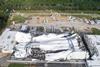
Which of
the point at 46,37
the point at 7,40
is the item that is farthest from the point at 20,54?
the point at 46,37

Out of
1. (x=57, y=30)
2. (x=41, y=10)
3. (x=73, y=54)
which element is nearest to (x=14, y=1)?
(x=41, y=10)

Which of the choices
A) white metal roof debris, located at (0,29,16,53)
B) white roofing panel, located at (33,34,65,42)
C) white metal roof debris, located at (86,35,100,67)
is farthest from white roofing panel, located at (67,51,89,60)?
white metal roof debris, located at (0,29,16,53)

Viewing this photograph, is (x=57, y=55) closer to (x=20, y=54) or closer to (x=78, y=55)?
(x=78, y=55)

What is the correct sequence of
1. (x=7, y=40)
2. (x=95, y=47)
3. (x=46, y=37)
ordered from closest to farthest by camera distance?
(x=95, y=47), (x=7, y=40), (x=46, y=37)

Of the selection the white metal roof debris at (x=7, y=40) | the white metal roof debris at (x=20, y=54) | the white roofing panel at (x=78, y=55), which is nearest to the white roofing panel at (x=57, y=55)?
the white roofing panel at (x=78, y=55)

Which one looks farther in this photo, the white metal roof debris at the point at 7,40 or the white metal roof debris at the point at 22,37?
the white metal roof debris at the point at 22,37

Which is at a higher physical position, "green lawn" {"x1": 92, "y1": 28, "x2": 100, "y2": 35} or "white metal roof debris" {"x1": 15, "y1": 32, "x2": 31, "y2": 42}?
"green lawn" {"x1": 92, "y1": 28, "x2": 100, "y2": 35}

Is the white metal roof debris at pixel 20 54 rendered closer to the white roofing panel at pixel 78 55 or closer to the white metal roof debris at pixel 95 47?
the white roofing panel at pixel 78 55

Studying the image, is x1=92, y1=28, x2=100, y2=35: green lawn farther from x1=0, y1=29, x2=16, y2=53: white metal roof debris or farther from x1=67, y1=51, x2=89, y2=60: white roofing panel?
x1=0, y1=29, x2=16, y2=53: white metal roof debris

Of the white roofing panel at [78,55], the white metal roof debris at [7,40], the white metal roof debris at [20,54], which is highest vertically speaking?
the white metal roof debris at [7,40]

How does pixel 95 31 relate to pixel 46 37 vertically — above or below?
above

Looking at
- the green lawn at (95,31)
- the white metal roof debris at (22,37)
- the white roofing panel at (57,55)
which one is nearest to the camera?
the white roofing panel at (57,55)
